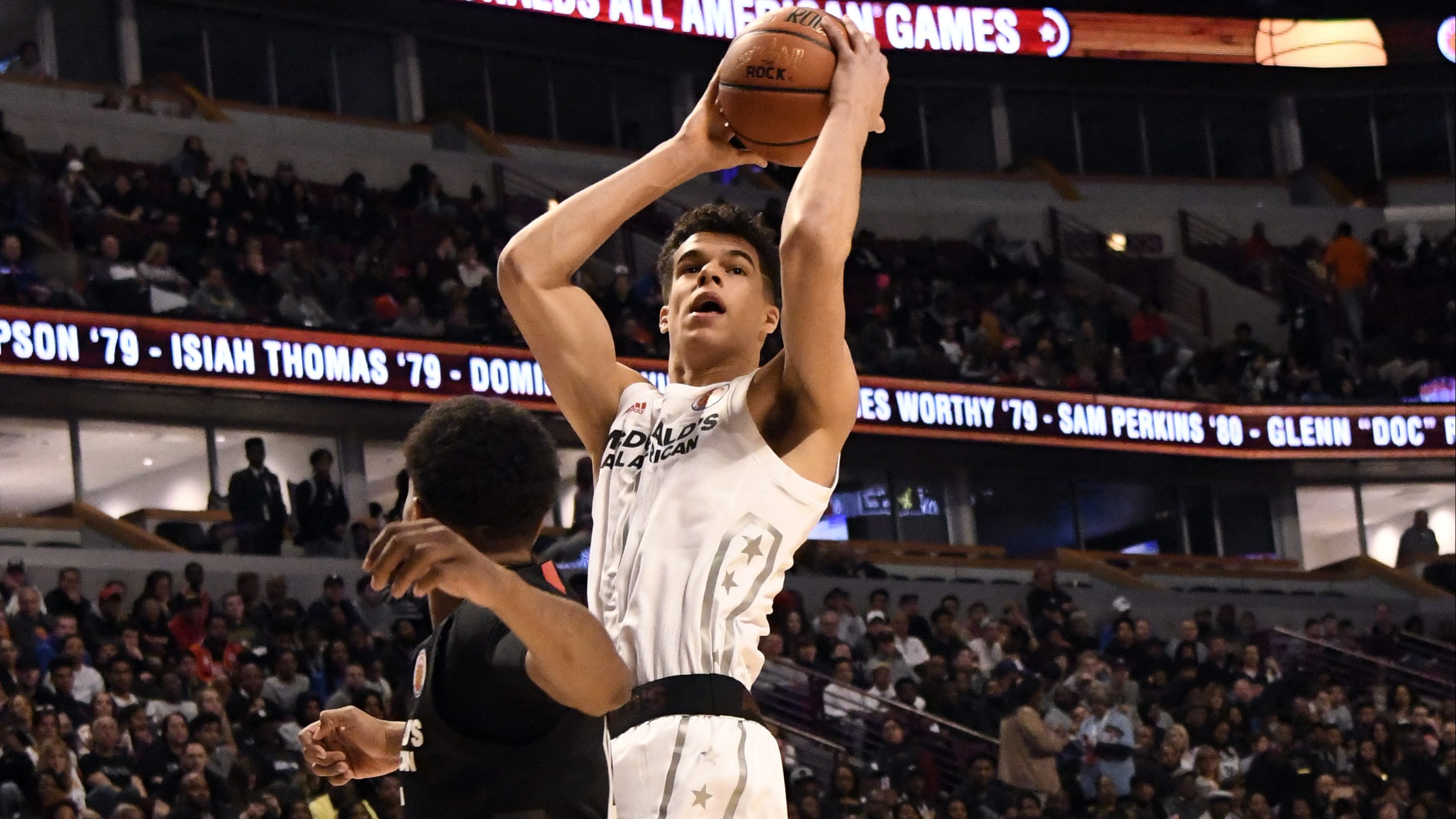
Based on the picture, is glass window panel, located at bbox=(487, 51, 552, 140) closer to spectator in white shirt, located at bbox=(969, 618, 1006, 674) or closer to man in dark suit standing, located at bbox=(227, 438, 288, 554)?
man in dark suit standing, located at bbox=(227, 438, 288, 554)

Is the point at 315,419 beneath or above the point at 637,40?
beneath

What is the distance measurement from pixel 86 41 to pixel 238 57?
6.28ft

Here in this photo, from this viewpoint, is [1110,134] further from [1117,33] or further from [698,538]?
[698,538]

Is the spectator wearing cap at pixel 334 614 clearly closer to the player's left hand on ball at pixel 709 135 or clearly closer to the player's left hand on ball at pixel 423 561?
the player's left hand on ball at pixel 709 135

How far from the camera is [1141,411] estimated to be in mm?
24969

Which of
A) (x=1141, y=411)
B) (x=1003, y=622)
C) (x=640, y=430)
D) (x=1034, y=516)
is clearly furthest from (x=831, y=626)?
(x=640, y=430)

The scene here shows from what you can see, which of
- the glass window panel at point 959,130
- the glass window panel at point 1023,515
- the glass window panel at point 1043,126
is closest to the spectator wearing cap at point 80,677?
the glass window panel at point 1023,515

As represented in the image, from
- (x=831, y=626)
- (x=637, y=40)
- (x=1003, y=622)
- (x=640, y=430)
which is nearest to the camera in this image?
(x=640, y=430)

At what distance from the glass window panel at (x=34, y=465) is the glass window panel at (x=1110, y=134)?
1709 cm

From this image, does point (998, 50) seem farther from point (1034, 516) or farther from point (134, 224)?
point (134, 224)

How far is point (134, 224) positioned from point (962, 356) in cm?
981

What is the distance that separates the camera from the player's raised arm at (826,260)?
4156mm

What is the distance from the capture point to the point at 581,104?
28766 mm

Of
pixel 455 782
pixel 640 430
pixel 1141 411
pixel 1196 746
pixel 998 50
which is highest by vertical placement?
pixel 998 50
